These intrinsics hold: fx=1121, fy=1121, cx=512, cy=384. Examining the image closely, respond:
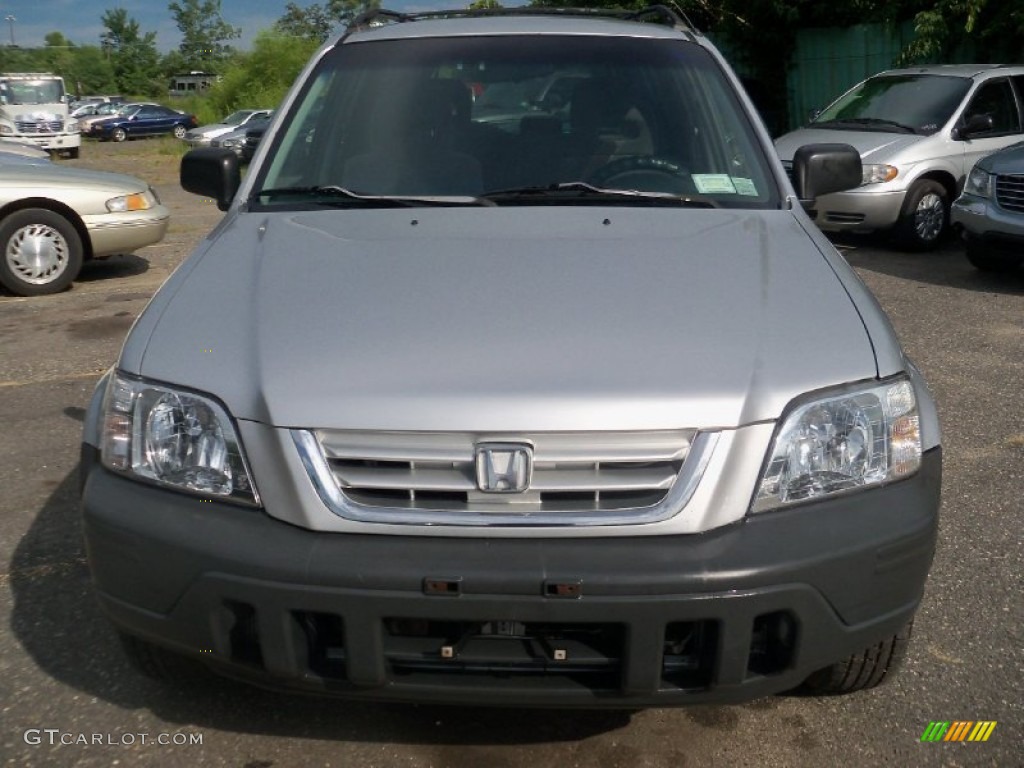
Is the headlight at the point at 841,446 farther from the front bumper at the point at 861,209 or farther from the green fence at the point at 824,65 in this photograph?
the green fence at the point at 824,65

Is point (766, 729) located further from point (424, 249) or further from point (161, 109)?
point (161, 109)

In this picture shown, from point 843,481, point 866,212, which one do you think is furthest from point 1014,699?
point 866,212

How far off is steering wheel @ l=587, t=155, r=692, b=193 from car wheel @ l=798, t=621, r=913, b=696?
146 centimetres

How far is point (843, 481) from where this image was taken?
2383 mm

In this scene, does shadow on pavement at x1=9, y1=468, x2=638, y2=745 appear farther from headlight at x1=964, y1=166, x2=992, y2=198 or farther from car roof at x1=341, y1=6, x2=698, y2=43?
headlight at x1=964, y1=166, x2=992, y2=198

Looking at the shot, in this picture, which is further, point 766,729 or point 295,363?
point 766,729

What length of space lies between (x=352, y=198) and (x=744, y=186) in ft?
3.90

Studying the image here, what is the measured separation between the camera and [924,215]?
10195mm

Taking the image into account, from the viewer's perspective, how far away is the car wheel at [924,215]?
10.1 m

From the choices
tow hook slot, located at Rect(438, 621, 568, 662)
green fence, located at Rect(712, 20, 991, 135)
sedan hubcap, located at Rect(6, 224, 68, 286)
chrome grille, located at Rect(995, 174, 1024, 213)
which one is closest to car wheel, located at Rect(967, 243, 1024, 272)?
chrome grille, located at Rect(995, 174, 1024, 213)

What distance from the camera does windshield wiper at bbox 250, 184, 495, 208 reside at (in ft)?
10.9

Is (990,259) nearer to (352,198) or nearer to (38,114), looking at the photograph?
(352,198)

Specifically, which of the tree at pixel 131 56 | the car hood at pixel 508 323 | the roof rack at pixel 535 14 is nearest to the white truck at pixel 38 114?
the roof rack at pixel 535 14

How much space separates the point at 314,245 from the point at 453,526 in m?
1.08
